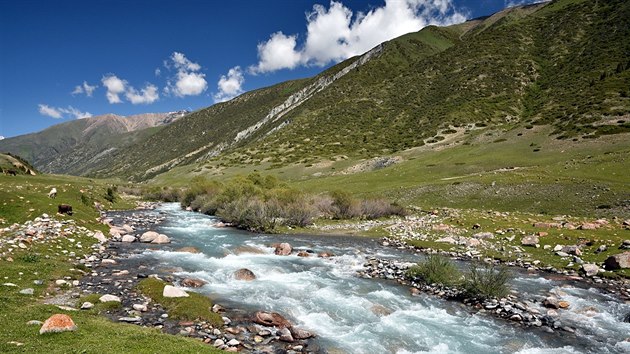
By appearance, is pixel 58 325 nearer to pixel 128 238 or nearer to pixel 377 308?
pixel 377 308

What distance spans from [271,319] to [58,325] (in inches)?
314

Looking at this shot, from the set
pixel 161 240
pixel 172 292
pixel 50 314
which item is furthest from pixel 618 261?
pixel 161 240

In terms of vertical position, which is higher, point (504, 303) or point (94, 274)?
point (94, 274)

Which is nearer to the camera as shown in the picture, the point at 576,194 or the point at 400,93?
the point at 576,194

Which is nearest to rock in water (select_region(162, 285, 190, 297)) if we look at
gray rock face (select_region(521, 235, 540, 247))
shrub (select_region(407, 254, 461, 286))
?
shrub (select_region(407, 254, 461, 286))

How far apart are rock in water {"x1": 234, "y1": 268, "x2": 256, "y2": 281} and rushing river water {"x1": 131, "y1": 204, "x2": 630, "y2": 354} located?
17.5 inches

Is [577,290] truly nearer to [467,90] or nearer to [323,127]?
[467,90]

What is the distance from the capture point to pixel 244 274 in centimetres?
2311

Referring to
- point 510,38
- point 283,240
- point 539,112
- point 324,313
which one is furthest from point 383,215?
point 510,38

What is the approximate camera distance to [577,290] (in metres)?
20.9

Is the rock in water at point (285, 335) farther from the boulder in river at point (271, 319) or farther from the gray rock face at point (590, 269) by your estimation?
the gray rock face at point (590, 269)

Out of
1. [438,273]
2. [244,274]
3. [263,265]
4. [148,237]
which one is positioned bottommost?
[438,273]

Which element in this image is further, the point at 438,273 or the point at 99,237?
the point at 99,237

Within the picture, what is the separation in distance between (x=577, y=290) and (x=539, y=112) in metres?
102
